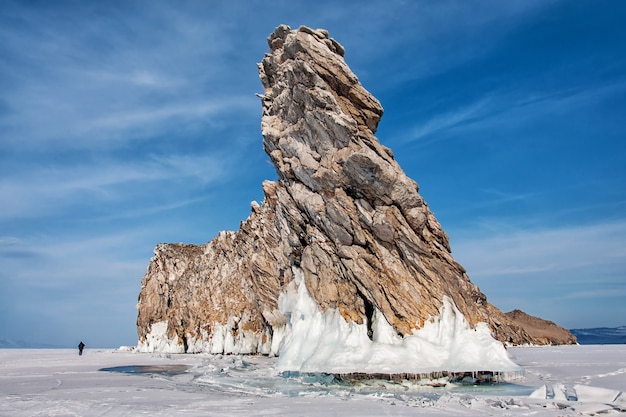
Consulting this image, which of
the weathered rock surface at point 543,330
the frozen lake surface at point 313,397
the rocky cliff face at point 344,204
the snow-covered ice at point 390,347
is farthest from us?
the weathered rock surface at point 543,330

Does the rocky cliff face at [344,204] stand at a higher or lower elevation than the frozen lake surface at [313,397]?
higher

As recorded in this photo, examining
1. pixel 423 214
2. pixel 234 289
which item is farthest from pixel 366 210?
pixel 234 289

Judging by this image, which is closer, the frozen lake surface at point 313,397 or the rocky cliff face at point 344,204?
the frozen lake surface at point 313,397

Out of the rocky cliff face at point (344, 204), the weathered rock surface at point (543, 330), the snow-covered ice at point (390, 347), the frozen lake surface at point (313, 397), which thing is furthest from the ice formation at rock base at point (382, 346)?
the weathered rock surface at point (543, 330)

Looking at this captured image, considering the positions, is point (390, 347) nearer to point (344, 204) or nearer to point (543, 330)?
point (344, 204)

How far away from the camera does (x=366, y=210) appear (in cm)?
2750

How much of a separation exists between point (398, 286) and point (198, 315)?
5616 centimetres

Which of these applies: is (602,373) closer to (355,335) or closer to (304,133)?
(355,335)

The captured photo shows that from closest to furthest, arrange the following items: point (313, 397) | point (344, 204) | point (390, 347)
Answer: point (313, 397)
point (390, 347)
point (344, 204)

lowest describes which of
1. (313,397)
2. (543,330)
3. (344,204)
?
(313,397)

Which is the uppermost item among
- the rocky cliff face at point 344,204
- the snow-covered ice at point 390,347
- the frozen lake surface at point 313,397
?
the rocky cliff face at point 344,204

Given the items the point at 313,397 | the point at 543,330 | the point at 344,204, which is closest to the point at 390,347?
the point at 313,397

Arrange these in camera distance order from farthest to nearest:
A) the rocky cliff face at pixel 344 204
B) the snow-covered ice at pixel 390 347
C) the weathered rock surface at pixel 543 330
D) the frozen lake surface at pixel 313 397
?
1. the weathered rock surface at pixel 543 330
2. the rocky cliff face at pixel 344 204
3. the snow-covered ice at pixel 390 347
4. the frozen lake surface at pixel 313 397

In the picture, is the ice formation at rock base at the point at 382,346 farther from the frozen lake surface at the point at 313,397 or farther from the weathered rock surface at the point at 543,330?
the weathered rock surface at the point at 543,330
